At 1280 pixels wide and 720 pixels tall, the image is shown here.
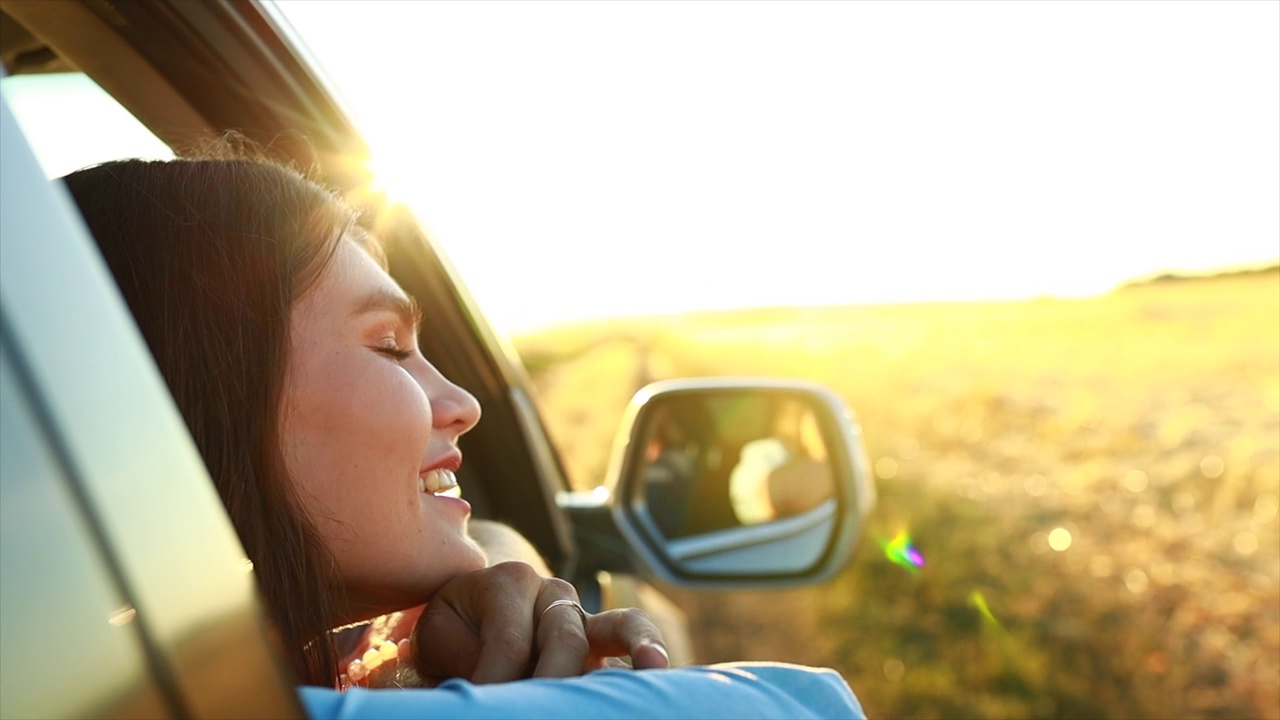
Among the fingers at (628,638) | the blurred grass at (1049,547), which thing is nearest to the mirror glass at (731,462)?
the blurred grass at (1049,547)

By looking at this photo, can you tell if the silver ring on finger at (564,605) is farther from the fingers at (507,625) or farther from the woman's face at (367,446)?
the woman's face at (367,446)

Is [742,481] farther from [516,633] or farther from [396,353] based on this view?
Result: [516,633]

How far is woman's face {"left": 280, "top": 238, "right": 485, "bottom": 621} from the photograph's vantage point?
6.55 feet

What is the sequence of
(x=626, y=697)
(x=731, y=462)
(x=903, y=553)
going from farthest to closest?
(x=903, y=553), (x=731, y=462), (x=626, y=697)

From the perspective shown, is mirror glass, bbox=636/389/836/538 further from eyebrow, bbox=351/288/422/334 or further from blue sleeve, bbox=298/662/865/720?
blue sleeve, bbox=298/662/865/720

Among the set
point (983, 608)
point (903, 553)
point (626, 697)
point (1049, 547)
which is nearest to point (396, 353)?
point (626, 697)

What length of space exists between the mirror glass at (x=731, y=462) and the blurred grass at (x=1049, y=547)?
31 centimetres

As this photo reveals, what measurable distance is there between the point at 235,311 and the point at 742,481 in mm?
2199

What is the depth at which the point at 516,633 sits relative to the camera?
1771 mm

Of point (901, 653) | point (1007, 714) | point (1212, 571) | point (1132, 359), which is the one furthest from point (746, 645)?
point (1132, 359)

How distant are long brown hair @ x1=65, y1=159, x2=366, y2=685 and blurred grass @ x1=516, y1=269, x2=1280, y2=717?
1584mm

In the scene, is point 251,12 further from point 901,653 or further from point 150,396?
point 901,653

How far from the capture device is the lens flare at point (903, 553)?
11109 mm

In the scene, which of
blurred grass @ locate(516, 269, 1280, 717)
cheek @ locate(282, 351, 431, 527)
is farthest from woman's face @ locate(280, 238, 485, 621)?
blurred grass @ locate(516, 269, 1280, 717)
